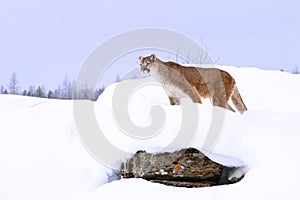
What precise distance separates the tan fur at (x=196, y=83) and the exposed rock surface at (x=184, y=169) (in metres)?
1.43

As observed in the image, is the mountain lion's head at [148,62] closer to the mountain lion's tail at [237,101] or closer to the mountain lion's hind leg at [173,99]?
the mountain lion's hind leg at [173,99]

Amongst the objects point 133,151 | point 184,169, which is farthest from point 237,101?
point 133,151

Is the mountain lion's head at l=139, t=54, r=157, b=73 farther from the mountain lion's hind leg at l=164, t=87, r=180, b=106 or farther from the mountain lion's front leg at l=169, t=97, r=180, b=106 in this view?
the mountain lion's front leg at l=169, t=97, r=180, b=106

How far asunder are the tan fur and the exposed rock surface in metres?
1.43

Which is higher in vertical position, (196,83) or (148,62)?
(148,62)

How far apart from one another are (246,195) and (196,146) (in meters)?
0.82

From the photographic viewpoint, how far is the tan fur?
17.7 feet

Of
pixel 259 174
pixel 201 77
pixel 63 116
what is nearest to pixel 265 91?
pixel 201 77

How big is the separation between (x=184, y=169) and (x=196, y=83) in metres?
1.70

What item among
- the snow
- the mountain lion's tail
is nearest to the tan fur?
the mountain lion's tail

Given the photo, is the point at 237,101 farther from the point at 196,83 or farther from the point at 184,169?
the point at 184,169

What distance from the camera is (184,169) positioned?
4.00 metres

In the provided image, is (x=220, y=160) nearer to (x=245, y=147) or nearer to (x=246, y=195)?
(x=245, y=147)

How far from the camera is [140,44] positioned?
5.32 metres
